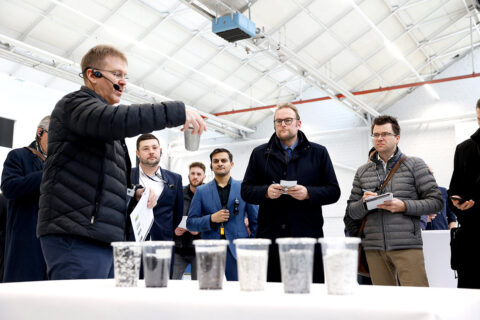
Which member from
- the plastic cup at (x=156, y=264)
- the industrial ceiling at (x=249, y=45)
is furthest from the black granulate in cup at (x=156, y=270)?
the industrial ceiling at (x=249, y=45)

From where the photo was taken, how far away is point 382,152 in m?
2.65

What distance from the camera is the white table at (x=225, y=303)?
0.77 meters

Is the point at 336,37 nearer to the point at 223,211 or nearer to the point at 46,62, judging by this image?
the point at 46,62

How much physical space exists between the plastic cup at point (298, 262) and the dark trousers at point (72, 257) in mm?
726

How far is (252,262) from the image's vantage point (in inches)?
36.5

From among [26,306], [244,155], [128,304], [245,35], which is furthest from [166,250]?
[244,155]

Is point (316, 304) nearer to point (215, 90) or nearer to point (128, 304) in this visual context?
point (128, 304)

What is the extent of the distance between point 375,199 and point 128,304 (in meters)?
1.73

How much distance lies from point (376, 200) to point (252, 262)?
1623 millimetres

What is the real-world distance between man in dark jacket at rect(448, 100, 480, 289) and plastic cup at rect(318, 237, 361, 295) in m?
1.42

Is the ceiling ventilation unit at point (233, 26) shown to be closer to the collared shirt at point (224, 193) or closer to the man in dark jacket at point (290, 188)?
the collared shirt at point (224, 193)

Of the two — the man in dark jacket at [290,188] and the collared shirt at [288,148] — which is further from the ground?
the collared shirt at [288,148]

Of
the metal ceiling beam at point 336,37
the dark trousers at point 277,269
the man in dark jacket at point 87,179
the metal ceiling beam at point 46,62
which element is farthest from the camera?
the metal ceiling beam at point 336,37

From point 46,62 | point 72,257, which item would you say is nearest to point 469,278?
point 72,257
